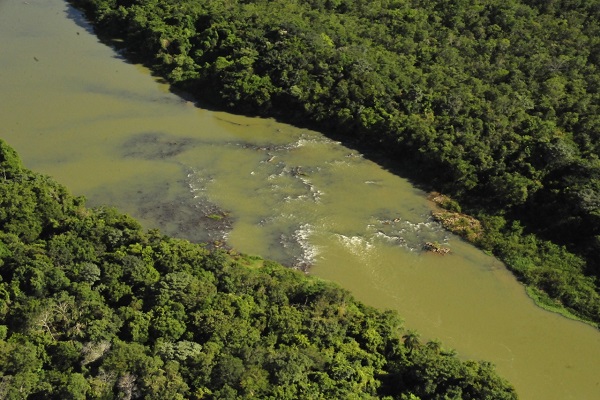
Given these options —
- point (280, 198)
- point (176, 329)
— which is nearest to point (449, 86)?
point (280, 198)

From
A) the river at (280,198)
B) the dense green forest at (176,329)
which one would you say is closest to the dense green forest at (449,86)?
the river at (280,198)

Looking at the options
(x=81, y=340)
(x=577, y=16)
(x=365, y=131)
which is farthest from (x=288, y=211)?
(x=577, y=16)

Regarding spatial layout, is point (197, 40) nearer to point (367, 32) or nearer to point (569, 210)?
point (367, 32)

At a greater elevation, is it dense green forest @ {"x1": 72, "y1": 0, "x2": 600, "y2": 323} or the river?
dense green forest @ {"x1": 72, "y1": 0, "x2": 600, "y2": 323}

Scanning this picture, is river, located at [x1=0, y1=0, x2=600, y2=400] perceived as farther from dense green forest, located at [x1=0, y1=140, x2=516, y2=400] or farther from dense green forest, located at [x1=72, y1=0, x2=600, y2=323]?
dense green forest, located at [x1=0, y1=140, x2=516, y2=400]

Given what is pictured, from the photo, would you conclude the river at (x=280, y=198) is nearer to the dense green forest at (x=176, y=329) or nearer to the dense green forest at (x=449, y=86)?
the dense green forest at (x=449, y=86)

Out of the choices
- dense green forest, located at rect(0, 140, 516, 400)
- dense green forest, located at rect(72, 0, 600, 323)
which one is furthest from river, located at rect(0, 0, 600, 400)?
dense green forest, located at rect(0, 140, 516, 400)

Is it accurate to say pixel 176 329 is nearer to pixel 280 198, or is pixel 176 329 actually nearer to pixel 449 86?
pixel 280 198
